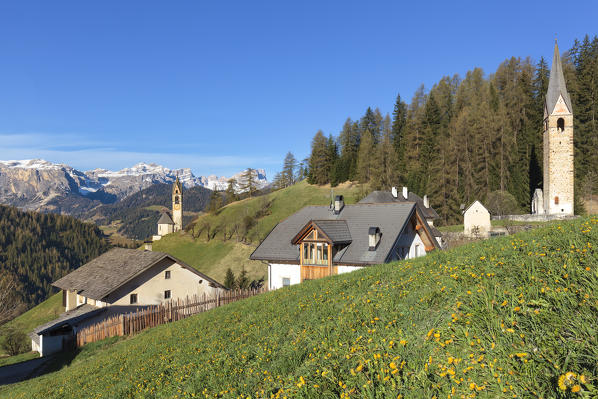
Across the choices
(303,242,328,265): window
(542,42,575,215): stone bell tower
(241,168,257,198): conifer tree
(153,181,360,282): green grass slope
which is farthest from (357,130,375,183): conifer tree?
(303,242,328,265): window

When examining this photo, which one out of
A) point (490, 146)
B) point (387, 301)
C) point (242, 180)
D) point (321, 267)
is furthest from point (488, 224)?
point (242, 180)

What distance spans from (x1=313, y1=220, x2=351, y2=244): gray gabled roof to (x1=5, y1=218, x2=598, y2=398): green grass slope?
1634 centimetres

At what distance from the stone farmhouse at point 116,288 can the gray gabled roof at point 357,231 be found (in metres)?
6.51

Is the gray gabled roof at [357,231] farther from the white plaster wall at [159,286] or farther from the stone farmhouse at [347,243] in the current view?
the white plaster wall at [159,286]

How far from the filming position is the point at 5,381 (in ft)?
67.1

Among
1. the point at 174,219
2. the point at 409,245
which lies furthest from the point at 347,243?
the point at 174,219

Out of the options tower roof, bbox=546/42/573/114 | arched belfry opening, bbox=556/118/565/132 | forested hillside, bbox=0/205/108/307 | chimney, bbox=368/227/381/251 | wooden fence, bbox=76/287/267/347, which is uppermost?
tower roof, bbox=546/42/573/114

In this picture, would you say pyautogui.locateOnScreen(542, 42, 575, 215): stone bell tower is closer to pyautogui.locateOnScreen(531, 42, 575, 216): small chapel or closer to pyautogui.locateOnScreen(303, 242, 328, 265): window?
pyautogui.locateOnScreen(531, 42, 575, 216): small chapel

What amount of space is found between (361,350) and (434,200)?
67.5 m

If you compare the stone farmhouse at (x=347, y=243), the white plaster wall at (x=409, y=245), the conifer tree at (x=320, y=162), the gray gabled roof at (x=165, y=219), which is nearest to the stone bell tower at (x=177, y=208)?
the gray gabled roof at (x=165, y=219)

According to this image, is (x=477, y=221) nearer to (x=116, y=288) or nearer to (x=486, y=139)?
(x=486, y=139)

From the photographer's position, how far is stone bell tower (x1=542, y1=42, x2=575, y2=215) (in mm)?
48938

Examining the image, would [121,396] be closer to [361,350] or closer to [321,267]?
[361,350]

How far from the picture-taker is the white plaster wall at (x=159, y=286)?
3066 centimetres
